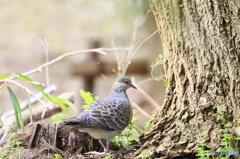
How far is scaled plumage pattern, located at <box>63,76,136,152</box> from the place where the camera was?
10.6ft

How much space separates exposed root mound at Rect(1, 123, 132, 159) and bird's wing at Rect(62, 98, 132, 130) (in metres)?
0.20

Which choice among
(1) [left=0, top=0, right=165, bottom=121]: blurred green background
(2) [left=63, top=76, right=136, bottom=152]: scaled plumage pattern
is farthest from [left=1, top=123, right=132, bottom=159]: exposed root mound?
(1) [left=0, top=0, right=165, bottom=121]: blurred green background

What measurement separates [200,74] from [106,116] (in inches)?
39.1

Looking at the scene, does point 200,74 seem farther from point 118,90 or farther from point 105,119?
point 118,90

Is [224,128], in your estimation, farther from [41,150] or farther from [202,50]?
[41,150]

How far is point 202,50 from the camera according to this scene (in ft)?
9.32

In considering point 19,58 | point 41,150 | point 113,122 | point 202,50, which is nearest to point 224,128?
point 202,50

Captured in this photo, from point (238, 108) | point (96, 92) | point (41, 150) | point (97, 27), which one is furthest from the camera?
point (97, 27)

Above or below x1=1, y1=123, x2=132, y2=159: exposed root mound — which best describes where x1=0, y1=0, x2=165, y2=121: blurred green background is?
above

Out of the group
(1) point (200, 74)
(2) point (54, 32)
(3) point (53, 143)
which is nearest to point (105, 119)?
(3) point (53, 143)

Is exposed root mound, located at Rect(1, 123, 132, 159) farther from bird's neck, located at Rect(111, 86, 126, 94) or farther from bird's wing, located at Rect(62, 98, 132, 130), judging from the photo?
bird's neck, located at Rect(111, 86, 126, 94)

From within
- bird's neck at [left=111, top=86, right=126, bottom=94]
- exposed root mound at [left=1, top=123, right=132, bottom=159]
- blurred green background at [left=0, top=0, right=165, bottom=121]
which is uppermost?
blurred green background at [left=0, top=0, right=165, bottom=121]

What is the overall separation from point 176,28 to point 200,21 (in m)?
0.22

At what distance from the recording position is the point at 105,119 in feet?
11.0
